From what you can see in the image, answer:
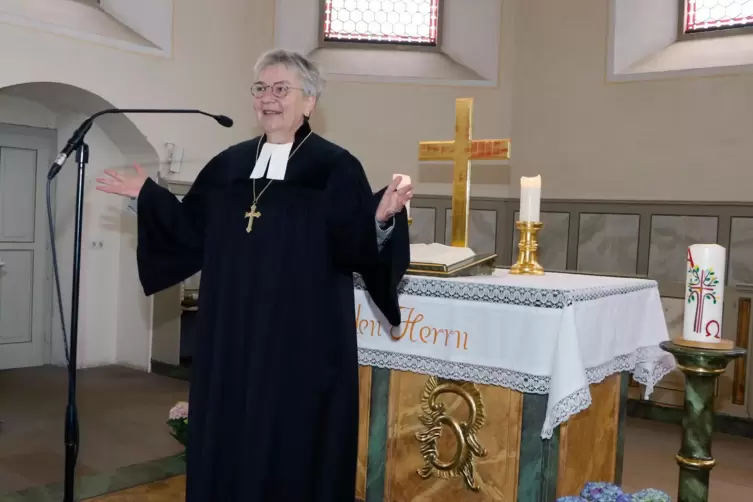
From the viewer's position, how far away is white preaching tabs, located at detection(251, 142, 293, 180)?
2.72 m

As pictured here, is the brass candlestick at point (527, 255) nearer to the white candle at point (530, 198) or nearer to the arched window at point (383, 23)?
the white candle at point (530, 198)

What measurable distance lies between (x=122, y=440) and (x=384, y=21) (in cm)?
478

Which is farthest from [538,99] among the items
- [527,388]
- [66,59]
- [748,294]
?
[527,388]

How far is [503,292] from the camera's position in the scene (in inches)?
119

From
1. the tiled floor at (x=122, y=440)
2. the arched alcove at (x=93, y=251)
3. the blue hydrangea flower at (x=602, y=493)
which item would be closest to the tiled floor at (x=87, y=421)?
the tiled floor at (x=122, y=440)

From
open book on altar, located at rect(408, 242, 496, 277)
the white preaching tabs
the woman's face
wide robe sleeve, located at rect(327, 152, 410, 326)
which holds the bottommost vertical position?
open book on altar, located at rect(408, 242, 496, 277)

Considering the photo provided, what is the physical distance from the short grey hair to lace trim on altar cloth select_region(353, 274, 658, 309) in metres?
0.98

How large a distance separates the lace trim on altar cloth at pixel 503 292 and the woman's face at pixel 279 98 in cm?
93

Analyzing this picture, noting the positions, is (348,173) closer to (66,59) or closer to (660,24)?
(66,59)

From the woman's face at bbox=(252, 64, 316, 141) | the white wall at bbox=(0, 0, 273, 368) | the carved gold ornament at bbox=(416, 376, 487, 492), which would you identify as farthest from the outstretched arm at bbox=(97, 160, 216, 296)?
the white wall at bbox=(0, 0, 273, 368)

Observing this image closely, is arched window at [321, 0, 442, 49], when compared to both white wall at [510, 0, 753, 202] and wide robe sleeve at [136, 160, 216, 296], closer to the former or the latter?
white wall at [510, 0, 753, 202]

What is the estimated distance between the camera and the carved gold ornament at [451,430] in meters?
3.18

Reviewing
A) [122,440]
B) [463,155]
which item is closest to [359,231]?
[463,155]

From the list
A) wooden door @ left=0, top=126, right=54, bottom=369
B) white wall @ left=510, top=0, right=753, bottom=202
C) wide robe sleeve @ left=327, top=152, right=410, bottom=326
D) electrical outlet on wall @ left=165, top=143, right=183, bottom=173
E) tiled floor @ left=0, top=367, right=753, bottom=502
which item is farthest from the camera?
wooden door @ left=0, top=126, right=54, bottom=369
